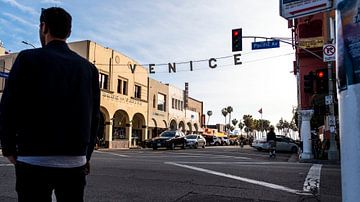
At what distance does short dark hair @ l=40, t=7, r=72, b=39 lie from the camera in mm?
2543

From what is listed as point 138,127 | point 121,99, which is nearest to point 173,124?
point 138,127

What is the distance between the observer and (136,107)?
42.5 m

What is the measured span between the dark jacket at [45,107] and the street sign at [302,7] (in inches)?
98.0

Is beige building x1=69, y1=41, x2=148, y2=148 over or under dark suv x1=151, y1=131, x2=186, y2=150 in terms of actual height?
over

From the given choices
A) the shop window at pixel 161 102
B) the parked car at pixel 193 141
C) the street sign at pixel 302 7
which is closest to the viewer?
the street sign at pixel 302 7

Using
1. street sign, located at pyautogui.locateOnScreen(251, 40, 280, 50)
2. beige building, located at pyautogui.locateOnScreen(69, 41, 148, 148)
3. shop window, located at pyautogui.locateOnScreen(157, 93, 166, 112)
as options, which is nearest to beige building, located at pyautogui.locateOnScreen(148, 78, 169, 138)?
shop window, located at pyautogui.locateOnScreen(157, 93, 166, 112)

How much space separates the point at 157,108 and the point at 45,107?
1815 inches

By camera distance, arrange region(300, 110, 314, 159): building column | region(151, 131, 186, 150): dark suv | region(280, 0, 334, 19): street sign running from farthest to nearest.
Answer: region(151, 131, 186, 150): dark suv → region(300, 110, 314, 159): building column → region(280, 0, 334, 19): street sign

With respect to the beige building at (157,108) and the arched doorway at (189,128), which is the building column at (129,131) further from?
the arched doorway at (189,128)

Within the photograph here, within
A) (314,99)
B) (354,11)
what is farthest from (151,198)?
(314,99)

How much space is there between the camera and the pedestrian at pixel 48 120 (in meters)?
2.27

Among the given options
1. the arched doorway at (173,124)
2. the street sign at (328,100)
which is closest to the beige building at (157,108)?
Result: the arched doorway at (173,124)

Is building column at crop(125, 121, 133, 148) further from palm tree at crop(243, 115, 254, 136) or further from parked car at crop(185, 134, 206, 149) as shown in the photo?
palm tree at crop(243, 115, 254, 136)

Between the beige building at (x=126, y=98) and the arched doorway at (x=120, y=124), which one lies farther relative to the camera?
the arched doorway at (x=120, y=124)
